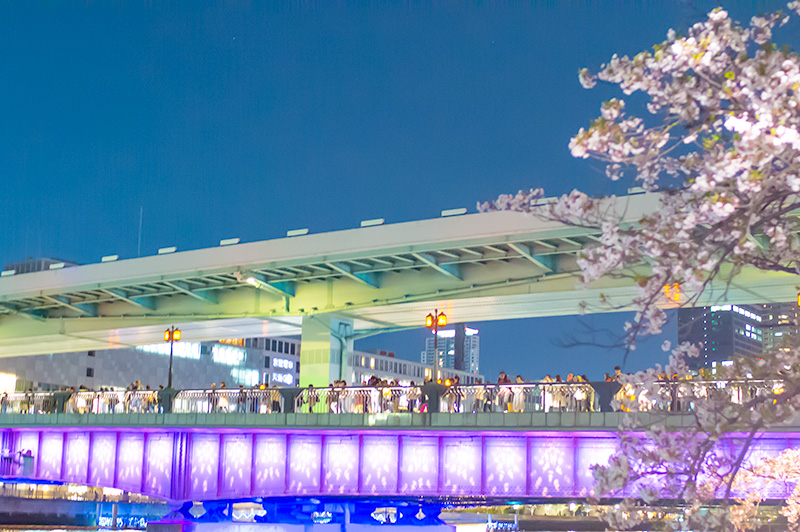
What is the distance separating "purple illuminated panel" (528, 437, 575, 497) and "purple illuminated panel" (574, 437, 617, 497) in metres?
0.21

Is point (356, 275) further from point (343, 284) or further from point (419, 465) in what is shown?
point (419, 465)

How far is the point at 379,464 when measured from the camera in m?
31.0

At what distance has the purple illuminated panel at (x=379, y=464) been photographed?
30734 mm

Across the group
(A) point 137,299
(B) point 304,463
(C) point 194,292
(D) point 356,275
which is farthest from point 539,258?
(A) point 137,299

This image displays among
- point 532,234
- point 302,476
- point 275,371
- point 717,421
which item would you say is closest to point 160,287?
point 302,476

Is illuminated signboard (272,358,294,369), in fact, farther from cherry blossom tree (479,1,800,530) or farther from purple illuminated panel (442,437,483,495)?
cherry blossom tree (479,1,800,530)

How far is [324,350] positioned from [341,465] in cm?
1011

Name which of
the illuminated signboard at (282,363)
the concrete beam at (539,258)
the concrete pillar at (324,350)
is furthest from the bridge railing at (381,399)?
the illuminated signboard at (282,363)

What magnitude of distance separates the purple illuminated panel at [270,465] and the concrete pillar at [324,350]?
731 centimetres

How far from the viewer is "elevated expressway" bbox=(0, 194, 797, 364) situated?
1366 inches

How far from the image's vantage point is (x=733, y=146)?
741cm

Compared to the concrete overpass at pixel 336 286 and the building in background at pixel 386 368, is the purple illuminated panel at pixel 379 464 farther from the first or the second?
the building in background at pixel 386 368

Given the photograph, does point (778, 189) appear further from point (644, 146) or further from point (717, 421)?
point (717, 421)

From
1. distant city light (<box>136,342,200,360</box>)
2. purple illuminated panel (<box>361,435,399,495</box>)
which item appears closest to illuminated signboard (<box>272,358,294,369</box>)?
distant city light (<box>136,342,200,360</box>)
